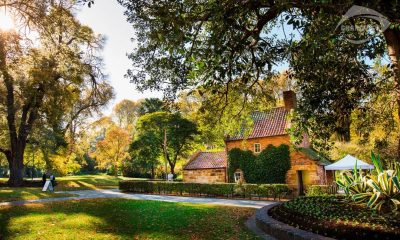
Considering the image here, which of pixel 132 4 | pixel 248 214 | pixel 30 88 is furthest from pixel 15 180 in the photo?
pixel 132 4

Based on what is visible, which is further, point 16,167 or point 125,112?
point 125,112

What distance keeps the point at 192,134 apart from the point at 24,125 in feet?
61.8

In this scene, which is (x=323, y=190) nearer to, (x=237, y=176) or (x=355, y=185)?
(x=237, y=176)

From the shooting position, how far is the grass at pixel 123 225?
905 cm

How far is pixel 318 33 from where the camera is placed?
19.7 feet

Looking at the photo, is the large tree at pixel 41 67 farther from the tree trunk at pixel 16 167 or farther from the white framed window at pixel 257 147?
the white framed window at pixel 257 147

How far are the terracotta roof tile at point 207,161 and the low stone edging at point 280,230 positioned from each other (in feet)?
71.1

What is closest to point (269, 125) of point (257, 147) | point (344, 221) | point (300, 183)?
point (257, 147)

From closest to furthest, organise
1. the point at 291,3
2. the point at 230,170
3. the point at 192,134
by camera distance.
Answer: the point at 291,3 → the point at 230,170 → the point at 192,134

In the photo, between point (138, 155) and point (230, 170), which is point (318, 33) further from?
point (138, 155)

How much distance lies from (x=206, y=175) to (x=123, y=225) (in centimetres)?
2289

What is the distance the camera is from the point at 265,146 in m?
29.1

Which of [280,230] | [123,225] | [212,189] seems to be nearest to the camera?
[280,230]

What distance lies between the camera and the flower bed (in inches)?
270
